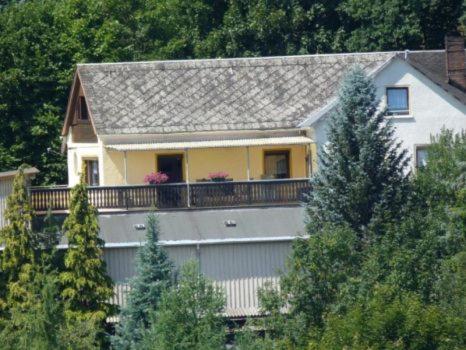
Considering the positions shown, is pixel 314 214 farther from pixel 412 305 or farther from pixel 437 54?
pixel 437 54

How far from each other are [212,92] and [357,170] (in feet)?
38.5

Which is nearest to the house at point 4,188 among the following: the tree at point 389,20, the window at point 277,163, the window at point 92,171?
the window at point 92,171

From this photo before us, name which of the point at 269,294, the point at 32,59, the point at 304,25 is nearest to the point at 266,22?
the point at 304,25

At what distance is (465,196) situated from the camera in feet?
131

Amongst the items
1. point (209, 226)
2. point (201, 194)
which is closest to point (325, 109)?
point (201, 194)

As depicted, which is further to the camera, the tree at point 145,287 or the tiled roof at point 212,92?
the tiled roof at point 212,92

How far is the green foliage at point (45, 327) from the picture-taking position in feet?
113

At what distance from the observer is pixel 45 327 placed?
113ft

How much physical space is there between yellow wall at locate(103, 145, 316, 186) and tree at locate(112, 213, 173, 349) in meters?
10.8

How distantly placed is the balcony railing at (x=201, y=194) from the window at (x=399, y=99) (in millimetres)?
5855

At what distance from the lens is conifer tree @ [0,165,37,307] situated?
3797cm

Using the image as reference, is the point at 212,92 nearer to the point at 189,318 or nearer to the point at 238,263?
the point at 238,263

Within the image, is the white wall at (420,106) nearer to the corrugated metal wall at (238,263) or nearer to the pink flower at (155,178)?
the pink flower at (155,178)

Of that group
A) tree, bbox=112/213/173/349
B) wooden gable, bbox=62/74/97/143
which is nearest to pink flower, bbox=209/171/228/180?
wooden gable, bbox=62/74/97/143
